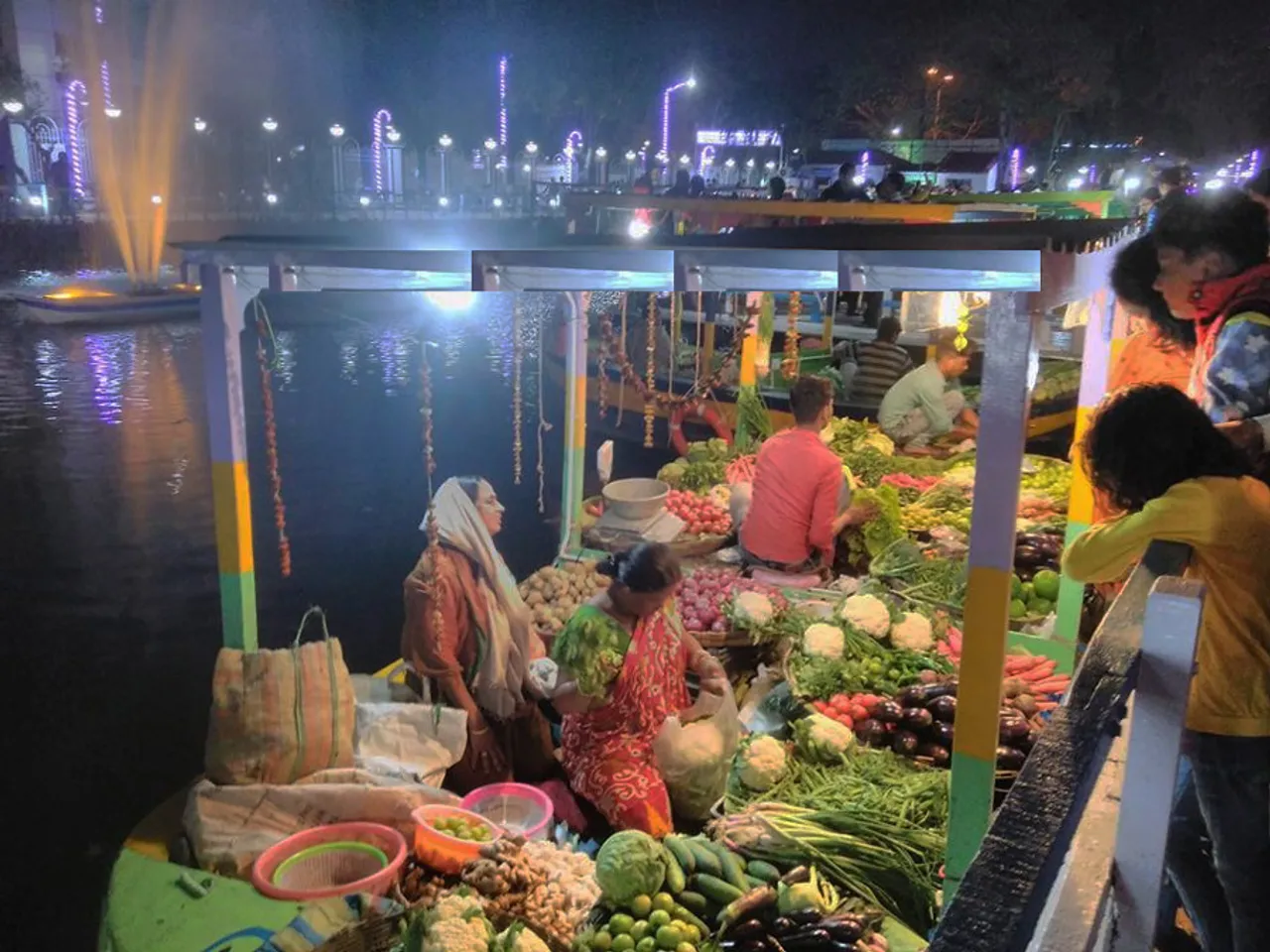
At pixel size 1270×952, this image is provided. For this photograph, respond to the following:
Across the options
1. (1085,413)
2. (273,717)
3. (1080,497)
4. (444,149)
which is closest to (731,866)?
(273,717)

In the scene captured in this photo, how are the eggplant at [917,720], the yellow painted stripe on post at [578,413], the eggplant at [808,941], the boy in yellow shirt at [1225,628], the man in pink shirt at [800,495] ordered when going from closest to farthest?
the boy in yellow shirt at [1225,628] < the eggplant at [808,941] < the eggplant at [917,720] < the man in pink shirt at [800,495] < the yellow painted stripe on post at [578,413]

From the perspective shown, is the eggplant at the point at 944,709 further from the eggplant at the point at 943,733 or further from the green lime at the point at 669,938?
the green lime at the point at 669,938

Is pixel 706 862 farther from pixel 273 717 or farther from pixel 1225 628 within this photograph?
pixel 1225 628

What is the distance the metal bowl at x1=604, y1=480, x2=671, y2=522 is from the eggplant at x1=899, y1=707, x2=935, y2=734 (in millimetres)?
3038

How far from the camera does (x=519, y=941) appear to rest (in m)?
3.33

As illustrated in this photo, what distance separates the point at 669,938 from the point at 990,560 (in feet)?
5.28

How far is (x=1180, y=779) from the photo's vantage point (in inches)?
104

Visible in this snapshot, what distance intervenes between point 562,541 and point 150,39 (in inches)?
1740

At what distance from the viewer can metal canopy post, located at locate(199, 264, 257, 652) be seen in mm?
4016

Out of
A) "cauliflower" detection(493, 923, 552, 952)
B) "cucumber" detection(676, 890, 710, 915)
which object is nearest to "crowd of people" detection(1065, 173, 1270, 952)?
"cucumber" detection(676, 890, 710, 915)

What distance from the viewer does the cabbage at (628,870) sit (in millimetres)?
3572

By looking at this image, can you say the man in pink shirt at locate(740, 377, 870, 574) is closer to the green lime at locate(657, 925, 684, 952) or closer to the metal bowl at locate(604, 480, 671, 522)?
the metal bowl at locate(604, 480, 671, 522)

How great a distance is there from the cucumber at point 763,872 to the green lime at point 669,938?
1.77 feet

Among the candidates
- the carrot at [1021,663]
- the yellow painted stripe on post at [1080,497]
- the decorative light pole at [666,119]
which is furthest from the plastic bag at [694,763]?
the decorative light pole at [666,119]
